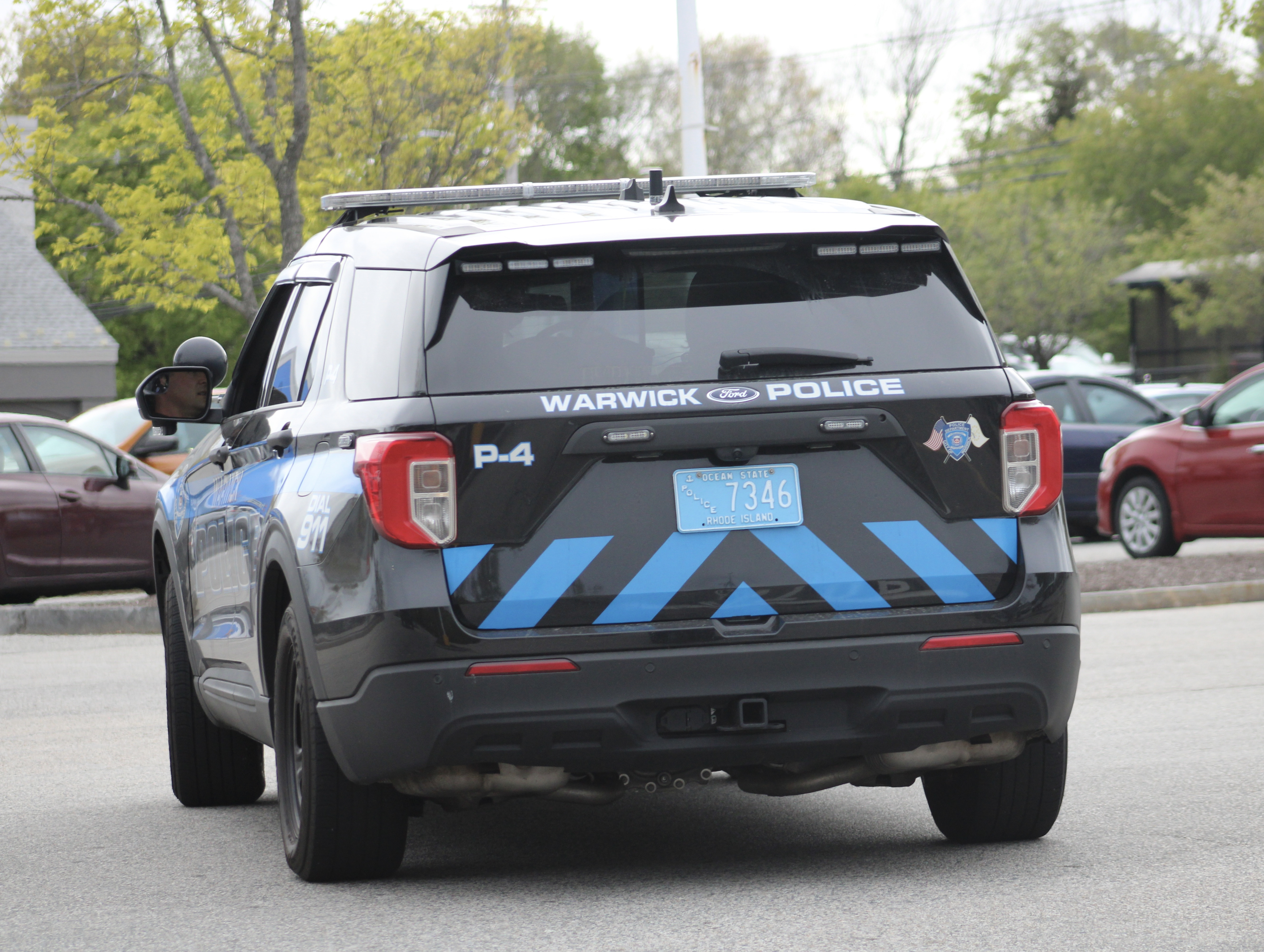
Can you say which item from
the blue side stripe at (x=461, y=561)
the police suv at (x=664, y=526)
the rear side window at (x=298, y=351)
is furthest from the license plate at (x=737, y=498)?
the rear side window at (x=298, y=351)

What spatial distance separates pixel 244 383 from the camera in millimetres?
6879

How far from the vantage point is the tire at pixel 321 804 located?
17.3 ft

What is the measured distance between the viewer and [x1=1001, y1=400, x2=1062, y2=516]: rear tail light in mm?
5176

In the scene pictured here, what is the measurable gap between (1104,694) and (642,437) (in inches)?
211

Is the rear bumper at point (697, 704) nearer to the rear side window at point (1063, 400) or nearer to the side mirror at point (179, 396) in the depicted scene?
the side mirror at point (179, 396)

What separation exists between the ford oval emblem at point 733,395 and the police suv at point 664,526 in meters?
0.01

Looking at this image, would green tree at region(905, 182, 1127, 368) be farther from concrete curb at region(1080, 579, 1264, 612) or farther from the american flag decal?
the american flag decal

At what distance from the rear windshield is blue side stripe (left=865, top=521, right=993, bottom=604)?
431mm

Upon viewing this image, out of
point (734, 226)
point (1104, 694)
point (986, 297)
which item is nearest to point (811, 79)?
point (986, 297)

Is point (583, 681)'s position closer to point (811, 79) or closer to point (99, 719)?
point (99, 719)

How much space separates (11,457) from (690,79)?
7.02 meters

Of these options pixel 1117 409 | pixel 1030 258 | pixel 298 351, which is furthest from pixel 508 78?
pixel 1030 258

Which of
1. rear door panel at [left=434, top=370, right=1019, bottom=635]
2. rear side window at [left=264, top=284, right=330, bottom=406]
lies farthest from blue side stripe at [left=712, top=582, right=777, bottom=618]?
rear side window at [left=264, top=284, right=330, bottom=406]

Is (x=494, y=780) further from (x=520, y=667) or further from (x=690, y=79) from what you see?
(x=690, y=79)
